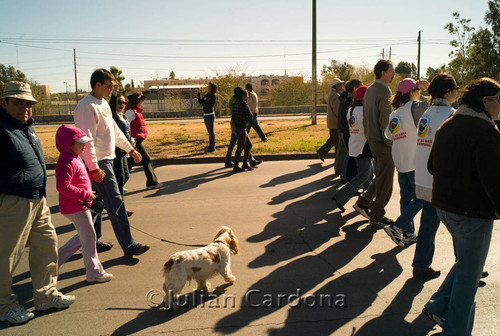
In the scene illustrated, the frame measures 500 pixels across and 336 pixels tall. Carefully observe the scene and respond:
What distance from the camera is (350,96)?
823cm

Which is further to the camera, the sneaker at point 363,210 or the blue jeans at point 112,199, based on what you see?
the sneaker at point 363,210

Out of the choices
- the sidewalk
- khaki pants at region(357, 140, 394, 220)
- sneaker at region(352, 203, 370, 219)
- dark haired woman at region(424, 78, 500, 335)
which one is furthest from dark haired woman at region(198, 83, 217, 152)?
dark haired woman at region(424, 78, 500, 335)

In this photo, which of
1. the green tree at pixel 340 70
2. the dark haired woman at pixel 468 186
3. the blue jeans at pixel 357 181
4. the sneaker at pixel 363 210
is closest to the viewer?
the dark haired woman at pixel 468 186

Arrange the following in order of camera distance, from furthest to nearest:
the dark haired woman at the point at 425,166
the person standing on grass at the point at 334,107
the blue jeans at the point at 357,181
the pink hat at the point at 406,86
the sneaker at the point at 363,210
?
the person standing on grass at the point at 334,107
the blue jeans at the point at 357,181
the sneaker at the point at 363,210
the pink hat at the point at 406,86
the dark haired woman at the point at 425,166

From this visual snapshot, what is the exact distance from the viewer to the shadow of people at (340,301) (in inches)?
135

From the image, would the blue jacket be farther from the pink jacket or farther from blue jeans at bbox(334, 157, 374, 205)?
blue jeans at bbox(334, 157, 374, 205)

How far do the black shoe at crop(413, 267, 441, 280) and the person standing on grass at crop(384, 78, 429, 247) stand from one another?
83 cm

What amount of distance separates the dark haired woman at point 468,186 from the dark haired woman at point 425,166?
3.46 feet

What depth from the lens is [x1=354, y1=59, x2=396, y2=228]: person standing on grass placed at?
5.66 metres

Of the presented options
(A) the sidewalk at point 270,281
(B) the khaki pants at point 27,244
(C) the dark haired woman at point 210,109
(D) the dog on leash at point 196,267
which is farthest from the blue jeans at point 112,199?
(C) the dark haired woman at point 210,109

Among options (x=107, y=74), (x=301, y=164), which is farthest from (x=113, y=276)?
(x=301, y=164)

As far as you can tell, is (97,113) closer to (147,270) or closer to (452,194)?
(147,270)

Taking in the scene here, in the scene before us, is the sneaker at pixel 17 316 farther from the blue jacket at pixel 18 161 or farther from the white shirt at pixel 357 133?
the white shirt at pixel 357 133

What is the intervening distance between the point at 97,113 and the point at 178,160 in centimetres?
734
